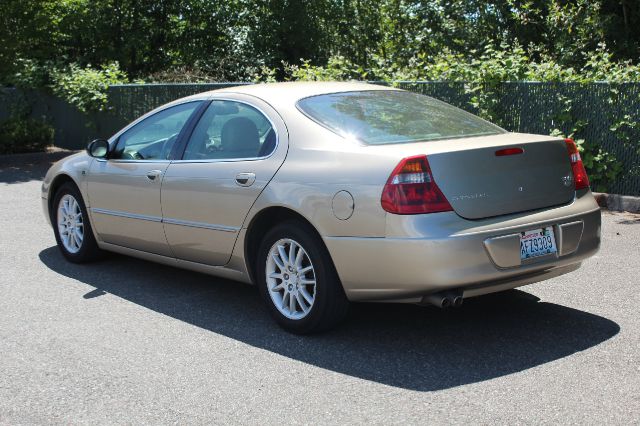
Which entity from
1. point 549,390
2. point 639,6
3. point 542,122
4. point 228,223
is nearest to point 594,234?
point 549,390

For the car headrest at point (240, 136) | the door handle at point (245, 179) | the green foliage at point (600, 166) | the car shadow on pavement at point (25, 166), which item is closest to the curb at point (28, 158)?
the car shadow on pavement at point (25, 166)

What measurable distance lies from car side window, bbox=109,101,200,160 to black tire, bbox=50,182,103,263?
0.65 meters

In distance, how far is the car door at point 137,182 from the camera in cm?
655

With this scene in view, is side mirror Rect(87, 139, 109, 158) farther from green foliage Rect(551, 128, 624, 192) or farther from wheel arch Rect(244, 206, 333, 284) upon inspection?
green foliage Rect(551, 128, 624, 192)

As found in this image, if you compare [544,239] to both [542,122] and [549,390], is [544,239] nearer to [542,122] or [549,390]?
[549,390]

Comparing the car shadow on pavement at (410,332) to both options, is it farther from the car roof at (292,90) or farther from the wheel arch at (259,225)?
the car roof at (292,90)

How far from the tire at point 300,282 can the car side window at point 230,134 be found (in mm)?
624

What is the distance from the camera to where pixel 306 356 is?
202 inches

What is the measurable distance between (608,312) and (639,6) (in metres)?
13.0

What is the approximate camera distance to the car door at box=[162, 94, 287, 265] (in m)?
5.74

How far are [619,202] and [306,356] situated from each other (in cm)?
630

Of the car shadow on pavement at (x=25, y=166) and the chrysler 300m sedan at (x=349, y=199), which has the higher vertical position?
the chrysler 300m sedan at (x=349, y=199)

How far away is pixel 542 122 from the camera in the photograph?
11227mm

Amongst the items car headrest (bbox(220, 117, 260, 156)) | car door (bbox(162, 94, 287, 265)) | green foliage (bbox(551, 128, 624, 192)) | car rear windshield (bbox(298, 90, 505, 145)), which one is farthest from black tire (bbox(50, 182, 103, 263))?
green foliage (bbox(551, 128, 624, 192))
